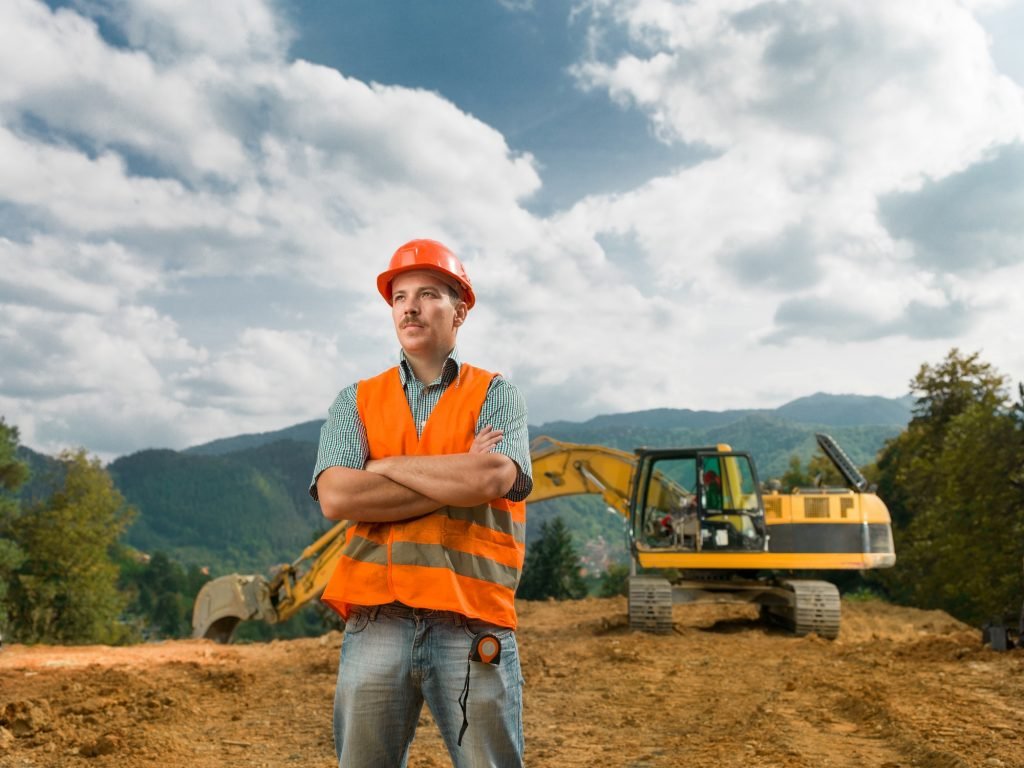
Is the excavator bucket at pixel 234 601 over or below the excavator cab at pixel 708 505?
below

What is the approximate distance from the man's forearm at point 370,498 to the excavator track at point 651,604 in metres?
10.3

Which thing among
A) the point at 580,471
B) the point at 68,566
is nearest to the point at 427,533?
the point at 580,471

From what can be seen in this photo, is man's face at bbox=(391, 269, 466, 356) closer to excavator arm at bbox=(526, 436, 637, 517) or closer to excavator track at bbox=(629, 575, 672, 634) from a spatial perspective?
excavator track at bbox=(629, 575, 672, 634)

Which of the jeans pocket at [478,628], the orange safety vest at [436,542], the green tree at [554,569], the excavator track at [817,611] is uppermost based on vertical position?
the orange safety vest at [436,542]

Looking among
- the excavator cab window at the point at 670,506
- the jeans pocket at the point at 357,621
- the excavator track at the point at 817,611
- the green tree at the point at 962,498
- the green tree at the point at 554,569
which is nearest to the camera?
the jeans pocket at the point at 357,621

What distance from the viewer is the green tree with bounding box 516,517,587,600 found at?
50.1m

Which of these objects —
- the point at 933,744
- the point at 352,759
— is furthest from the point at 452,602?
the point at 933,744

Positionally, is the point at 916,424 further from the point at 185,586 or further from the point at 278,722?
the point at 185,586

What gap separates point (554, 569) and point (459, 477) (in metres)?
49.0

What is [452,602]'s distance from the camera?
8.45 ft

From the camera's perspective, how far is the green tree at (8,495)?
3456cm

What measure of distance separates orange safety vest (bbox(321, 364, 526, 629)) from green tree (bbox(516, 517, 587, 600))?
153 feet

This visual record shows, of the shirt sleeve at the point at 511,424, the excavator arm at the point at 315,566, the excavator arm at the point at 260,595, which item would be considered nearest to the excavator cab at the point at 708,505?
the excavator arm at the point at 315,566

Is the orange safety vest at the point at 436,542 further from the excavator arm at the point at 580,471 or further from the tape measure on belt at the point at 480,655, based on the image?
the excavator arm at the point at 580,471
